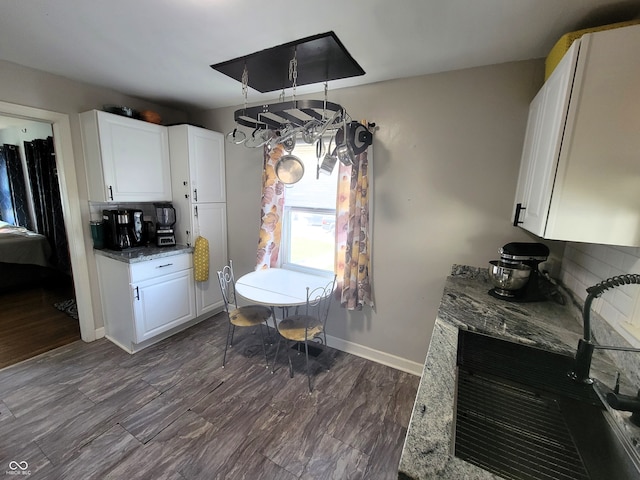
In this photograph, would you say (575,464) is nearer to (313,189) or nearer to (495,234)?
(495,234)

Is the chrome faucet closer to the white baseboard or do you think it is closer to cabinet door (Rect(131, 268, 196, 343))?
the white baseboard

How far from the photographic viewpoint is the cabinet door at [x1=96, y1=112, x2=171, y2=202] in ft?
7.59

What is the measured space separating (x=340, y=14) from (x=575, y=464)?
1867 mm

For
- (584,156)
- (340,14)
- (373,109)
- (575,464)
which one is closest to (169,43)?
(340,14)

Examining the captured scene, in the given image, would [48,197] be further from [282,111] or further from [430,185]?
[430,185]

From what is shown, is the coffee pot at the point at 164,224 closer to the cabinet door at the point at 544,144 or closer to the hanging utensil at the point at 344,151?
the hanging utensil at the point at 344,151

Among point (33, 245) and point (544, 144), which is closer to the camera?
point (544, 144)

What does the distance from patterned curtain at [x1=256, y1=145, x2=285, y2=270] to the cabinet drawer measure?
0.76m

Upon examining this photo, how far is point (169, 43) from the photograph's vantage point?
1.62 meters

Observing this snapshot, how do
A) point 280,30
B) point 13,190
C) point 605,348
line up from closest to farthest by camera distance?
point 605,348
point 280,30
point 13,190

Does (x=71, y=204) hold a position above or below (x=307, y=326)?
above

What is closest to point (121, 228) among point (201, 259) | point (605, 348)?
point (201, 259)

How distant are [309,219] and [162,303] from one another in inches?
64.0

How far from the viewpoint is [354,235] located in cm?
223
